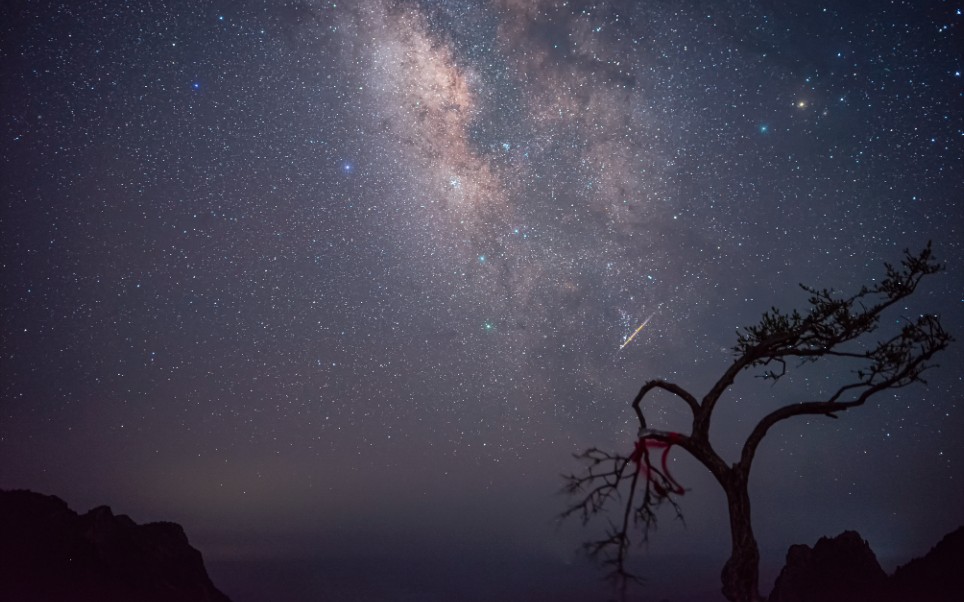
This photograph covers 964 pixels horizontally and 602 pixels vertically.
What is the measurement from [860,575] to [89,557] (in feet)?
169

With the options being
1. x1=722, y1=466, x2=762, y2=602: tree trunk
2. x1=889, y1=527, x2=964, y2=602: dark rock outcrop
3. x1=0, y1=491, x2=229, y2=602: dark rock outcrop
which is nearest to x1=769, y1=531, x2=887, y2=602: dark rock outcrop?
x1=889, y1=527, x2=964, y2=602: dark rock outcrop

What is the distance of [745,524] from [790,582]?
2477 centimetres

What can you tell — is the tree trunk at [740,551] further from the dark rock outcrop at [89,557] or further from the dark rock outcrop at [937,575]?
the dark rock outcrop at [89,557]

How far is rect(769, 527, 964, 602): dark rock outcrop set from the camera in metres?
20.3

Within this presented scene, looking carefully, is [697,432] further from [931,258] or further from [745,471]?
[931,258]

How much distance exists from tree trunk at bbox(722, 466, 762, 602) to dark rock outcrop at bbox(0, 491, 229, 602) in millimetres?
48586

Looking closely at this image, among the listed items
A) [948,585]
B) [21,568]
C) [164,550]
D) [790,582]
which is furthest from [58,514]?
[948,585]

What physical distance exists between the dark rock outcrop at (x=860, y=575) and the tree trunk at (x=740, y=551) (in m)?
15.6

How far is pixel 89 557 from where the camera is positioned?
44.2 m

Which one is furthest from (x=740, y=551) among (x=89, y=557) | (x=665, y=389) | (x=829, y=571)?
(x=89, y=557)

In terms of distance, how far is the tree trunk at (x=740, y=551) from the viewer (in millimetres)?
9570

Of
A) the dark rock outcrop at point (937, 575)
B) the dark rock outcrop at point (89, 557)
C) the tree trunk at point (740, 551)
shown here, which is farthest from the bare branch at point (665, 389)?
the dark rock outcrop at point (89, 557)

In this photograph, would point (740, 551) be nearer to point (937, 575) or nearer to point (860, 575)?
point (937, 575)

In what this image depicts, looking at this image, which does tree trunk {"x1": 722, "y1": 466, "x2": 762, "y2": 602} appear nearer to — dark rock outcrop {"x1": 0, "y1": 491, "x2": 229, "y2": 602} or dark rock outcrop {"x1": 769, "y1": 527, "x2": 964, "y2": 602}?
dark rock outcrop {"x1": 769, "y1": 527, "x2": 964, "y2": 602}
